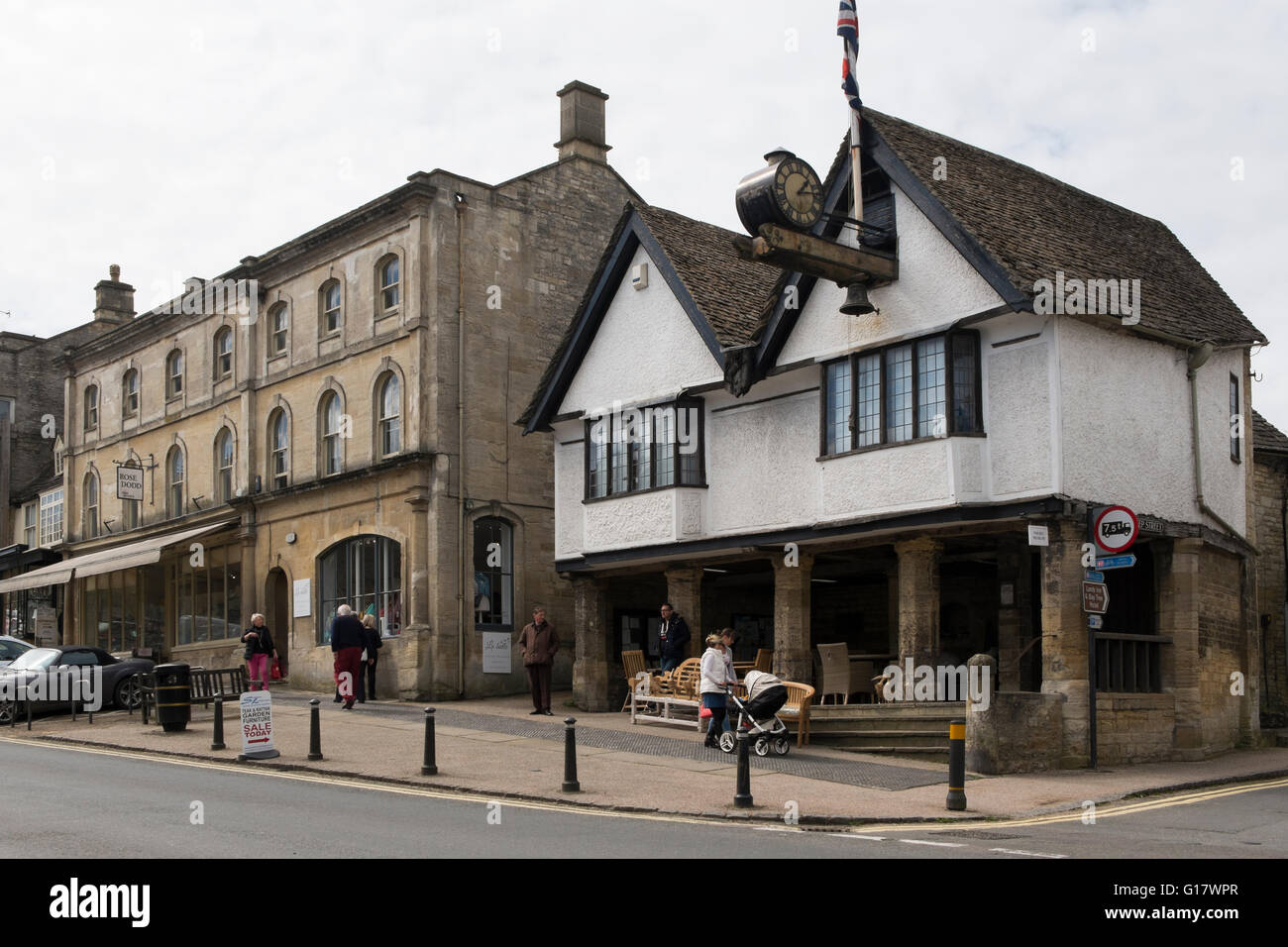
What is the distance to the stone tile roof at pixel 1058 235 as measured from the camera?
65.7 ft

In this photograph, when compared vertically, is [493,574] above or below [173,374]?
below

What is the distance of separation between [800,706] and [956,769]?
573 cm

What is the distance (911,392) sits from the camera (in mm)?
20078

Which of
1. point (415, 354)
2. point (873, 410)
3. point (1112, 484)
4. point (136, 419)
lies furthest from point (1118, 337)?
point (136, 419)

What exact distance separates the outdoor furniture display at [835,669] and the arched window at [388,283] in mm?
13426

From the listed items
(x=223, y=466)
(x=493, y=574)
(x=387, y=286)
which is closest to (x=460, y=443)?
(x=493, y=574)

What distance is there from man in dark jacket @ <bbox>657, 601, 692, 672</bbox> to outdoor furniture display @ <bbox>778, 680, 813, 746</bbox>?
2.59 m

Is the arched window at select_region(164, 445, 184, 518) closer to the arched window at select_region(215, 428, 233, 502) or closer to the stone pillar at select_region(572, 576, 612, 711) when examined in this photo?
the arched window at select_region(215, 428, 233, 502)

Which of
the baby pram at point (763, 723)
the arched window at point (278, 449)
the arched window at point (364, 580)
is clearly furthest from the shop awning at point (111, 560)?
the baby pram at point (763, 723)

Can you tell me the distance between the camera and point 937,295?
19859mm

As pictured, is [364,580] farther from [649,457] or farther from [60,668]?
[649,457]

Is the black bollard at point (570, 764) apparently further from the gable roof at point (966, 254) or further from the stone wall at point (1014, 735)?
the gable roof at point (966, 254)

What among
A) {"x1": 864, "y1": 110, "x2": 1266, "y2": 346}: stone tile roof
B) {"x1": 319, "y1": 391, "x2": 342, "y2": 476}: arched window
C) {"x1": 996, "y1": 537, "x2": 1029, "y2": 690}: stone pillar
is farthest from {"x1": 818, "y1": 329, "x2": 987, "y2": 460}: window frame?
{"x1": 319, "y1": 391, "x2": 342, "y2": 476}: arched window

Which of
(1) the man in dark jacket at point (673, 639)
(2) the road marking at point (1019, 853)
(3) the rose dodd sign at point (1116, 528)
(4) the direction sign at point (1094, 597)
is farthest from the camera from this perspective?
(1) the man in dark jacket at point (673, 639)
